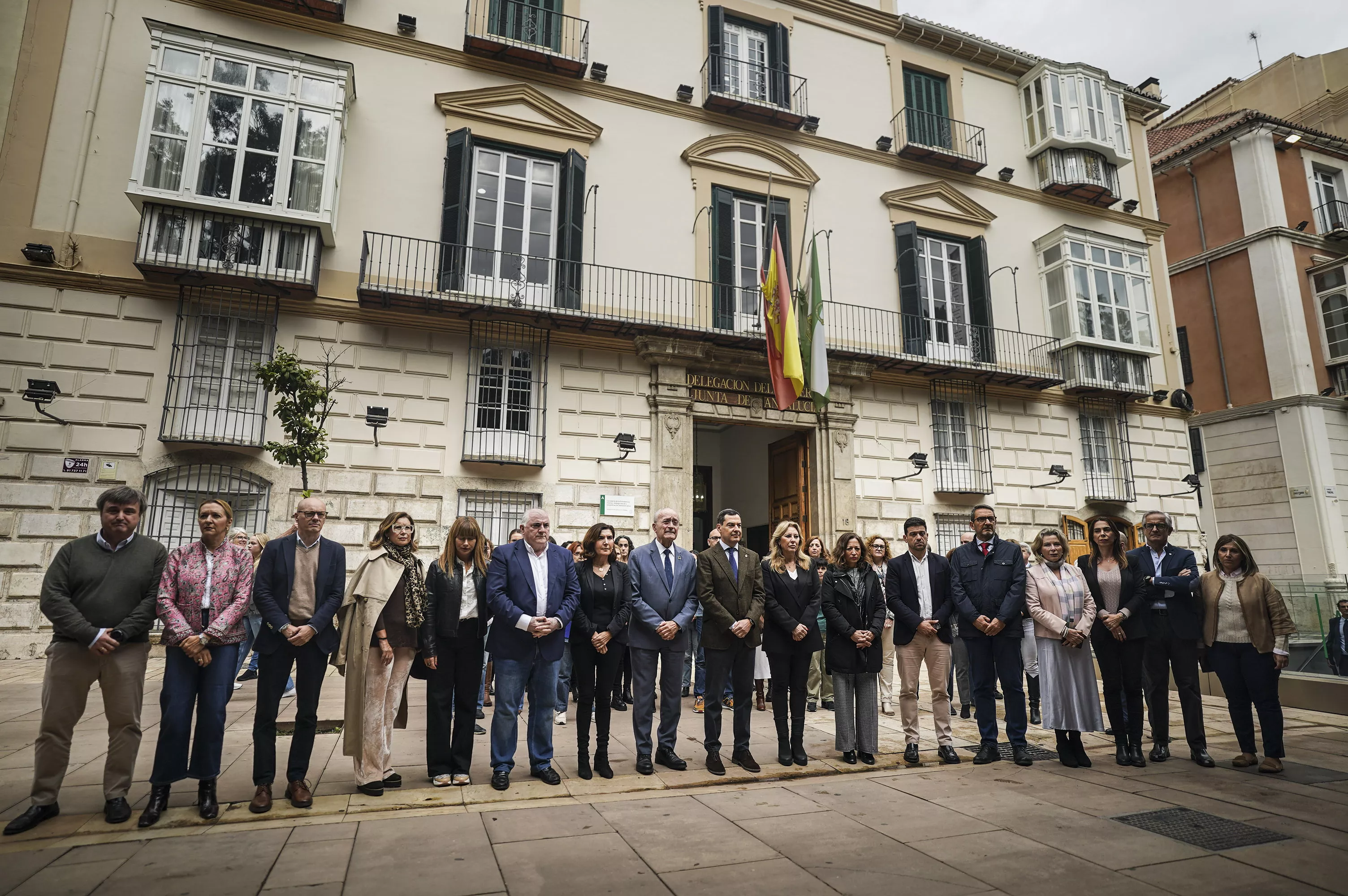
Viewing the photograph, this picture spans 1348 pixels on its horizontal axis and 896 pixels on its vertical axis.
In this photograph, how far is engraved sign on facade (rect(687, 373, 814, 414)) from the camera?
13.6m

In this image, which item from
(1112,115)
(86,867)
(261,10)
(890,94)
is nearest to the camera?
(86,867)

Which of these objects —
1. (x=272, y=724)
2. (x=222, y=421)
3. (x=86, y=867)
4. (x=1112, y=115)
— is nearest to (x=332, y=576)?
(x=272, y=724)

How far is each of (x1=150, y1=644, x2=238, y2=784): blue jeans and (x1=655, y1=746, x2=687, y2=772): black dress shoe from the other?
299cm

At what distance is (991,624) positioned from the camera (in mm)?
6117

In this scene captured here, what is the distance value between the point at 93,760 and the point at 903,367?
1352cm

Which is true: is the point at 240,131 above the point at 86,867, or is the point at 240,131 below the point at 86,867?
above

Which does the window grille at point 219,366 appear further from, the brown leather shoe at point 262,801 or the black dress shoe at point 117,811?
the brown leather shoe at point 262,801

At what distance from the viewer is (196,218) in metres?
10.8

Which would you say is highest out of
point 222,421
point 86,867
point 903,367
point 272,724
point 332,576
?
point 903,367

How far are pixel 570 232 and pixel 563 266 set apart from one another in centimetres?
65

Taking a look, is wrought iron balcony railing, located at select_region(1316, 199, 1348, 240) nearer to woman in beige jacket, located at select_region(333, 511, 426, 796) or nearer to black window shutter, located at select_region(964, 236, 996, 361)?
black window shutter, located at select_region(964, 236, 996, 361)

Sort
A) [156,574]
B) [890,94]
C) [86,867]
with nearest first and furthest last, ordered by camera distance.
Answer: [86,867] < [156,574] < [890,94]

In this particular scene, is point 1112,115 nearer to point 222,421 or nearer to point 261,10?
point 261,10

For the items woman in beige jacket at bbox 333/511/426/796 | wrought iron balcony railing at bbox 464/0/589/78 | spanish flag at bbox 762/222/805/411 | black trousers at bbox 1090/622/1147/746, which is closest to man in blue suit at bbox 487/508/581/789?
woman in beige jacket at bbox 333/511/426/796
